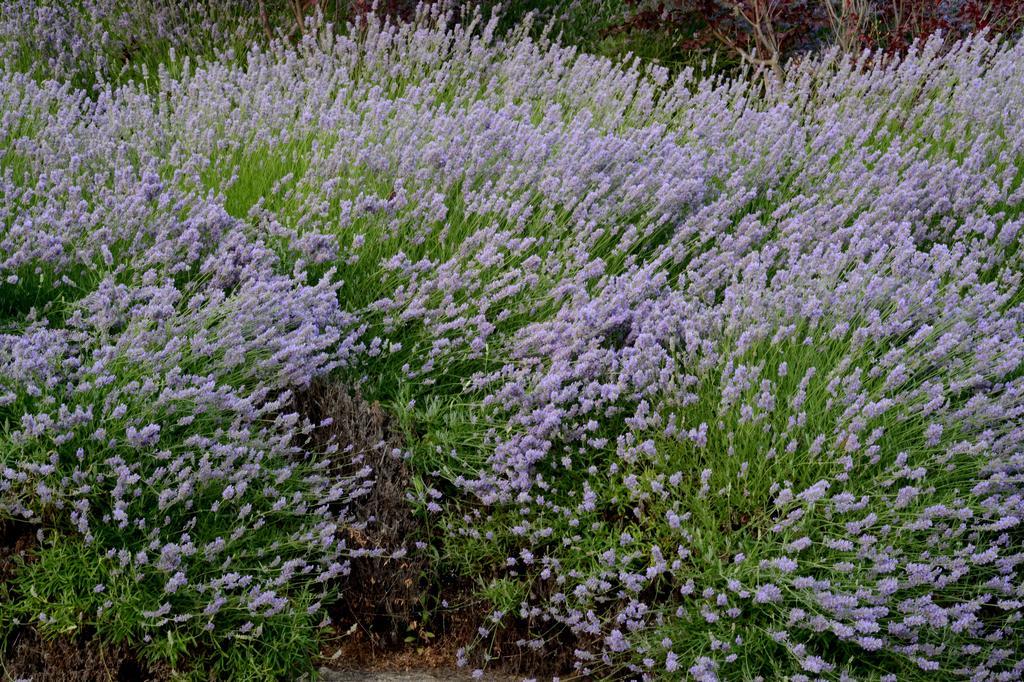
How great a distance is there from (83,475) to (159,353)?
1.07ft

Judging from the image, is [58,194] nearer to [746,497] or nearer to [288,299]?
[288,299]

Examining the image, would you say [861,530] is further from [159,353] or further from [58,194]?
[58,194]

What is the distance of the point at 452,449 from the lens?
2646mm

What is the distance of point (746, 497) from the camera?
2.40m

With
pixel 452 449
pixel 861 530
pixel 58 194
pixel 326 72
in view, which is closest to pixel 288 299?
pixel 452 449

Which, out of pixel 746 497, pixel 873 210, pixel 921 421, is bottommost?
pixel 746 497

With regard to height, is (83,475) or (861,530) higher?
(861,530)

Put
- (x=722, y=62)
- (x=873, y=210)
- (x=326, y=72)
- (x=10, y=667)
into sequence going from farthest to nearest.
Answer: (x=722, y=62), (x=326, y=72), (x=873, y=210), (x=10, y=667)

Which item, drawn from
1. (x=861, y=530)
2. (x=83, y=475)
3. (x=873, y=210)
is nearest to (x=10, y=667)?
(x=83, y=475)

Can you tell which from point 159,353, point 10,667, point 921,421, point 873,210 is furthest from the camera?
point 873,210

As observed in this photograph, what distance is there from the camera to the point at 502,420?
2664 mm

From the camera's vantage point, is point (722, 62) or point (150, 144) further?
Result: point (722, 62)

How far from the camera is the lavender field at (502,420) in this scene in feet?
7.13

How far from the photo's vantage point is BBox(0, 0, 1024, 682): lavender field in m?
2.17
